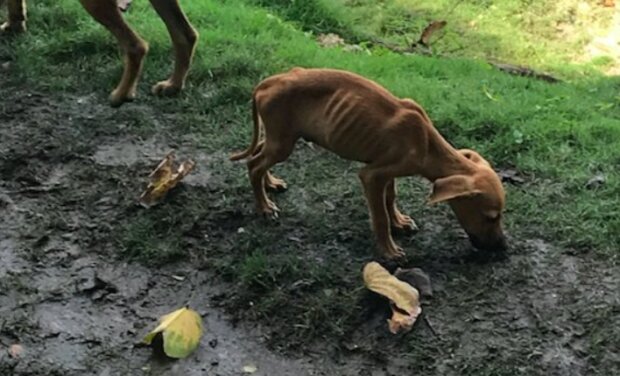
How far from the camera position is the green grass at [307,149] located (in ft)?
14.5

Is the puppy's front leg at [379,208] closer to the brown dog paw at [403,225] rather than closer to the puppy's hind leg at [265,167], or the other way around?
the brown dog paw at [403,225]

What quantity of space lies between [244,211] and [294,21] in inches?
148

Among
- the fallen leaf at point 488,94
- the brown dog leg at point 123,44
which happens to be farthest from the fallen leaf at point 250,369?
the fallen leaf at point 488,94

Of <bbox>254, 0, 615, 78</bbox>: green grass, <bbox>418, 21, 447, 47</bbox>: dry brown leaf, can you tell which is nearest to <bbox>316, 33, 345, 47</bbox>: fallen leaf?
<bbox>254, 0, 615, 78</bbox>: green grass

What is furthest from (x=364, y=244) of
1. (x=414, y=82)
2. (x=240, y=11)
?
(x=240, y=11)

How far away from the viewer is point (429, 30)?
843 cm

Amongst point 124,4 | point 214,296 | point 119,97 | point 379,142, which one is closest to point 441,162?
point 379,142

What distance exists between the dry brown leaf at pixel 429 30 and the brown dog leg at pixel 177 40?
9.50ft

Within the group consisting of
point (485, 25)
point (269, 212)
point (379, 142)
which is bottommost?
point (485, 25)

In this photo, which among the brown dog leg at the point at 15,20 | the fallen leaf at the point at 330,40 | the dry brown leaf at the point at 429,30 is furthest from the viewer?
the dry brown leaf at the point at 429,30

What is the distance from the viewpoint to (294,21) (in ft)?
27.1

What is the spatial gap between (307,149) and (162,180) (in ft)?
2.96

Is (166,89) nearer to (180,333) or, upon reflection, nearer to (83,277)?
(83,277)

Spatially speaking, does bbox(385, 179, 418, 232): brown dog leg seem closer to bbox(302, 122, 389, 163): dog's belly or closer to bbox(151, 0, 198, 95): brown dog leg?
bbox(302, 122, 389, 163): dog's belly
